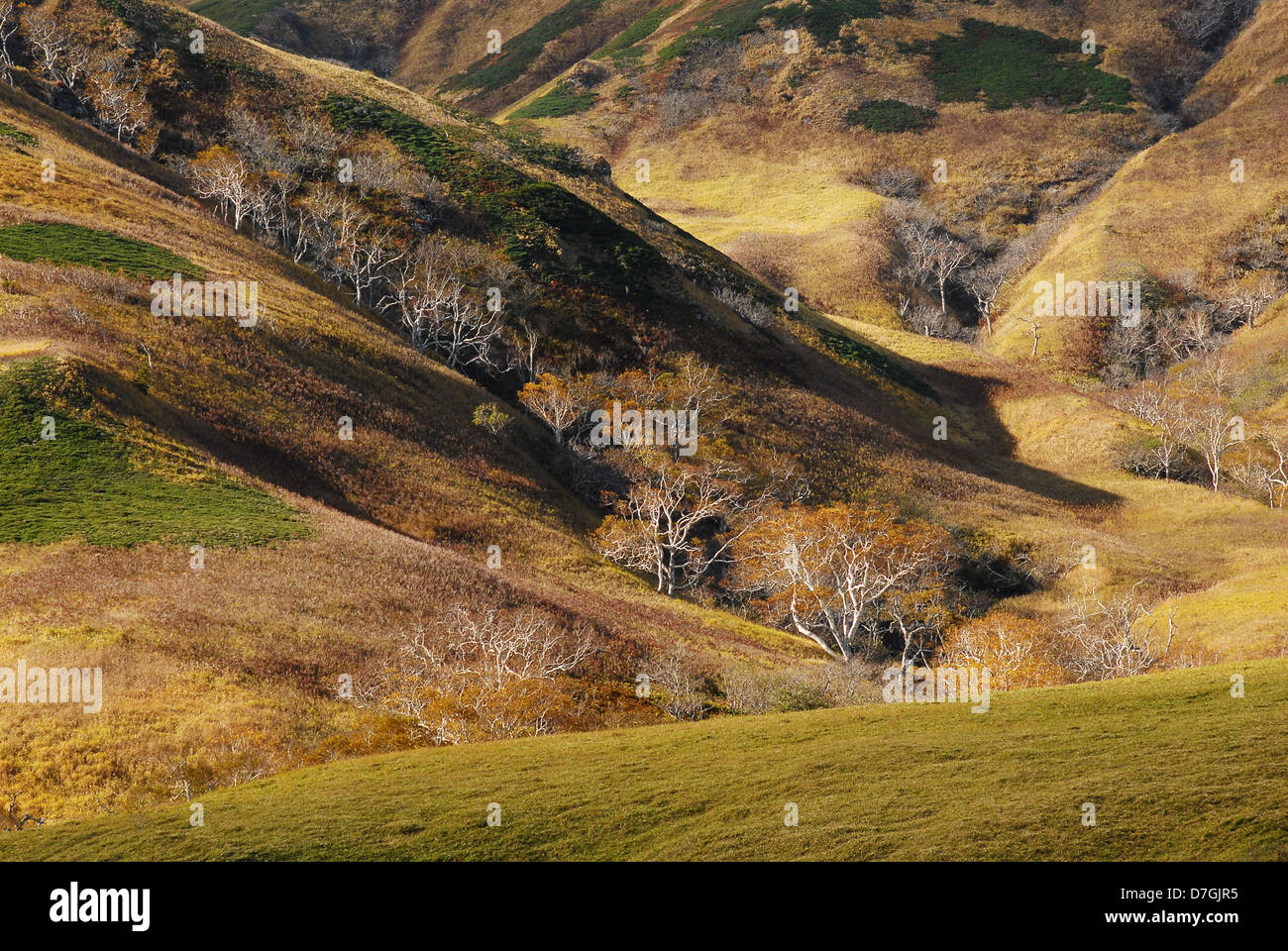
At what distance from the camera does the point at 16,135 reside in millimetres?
63906

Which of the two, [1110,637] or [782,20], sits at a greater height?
[782,20]

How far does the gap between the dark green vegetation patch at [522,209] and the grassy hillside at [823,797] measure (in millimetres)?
63828

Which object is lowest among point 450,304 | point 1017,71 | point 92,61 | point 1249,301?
point 450,304

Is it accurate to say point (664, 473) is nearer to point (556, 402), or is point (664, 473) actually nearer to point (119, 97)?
point (556, 402)

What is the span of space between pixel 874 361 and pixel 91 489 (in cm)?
7544

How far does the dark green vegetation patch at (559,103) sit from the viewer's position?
179125 millimetres

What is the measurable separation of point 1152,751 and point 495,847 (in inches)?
453

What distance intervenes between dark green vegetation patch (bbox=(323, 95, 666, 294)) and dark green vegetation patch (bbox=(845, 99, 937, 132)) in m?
91.2

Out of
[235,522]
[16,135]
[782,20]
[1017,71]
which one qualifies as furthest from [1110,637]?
[782,20]

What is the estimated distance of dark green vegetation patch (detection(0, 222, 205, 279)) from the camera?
49.3 metres

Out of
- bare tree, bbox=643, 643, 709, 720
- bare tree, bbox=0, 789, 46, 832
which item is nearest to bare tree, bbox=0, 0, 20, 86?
bare tree, bbox=643, 643, 709, 720

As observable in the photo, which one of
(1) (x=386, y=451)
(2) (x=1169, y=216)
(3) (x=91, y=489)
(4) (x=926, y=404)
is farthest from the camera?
(2) (x=1169, y=216)

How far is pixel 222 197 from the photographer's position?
71.6 m

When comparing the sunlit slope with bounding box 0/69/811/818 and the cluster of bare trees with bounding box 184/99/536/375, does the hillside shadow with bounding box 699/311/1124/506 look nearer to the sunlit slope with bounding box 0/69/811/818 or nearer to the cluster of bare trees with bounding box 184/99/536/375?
the cluster of bare trees with bounding box 184/99/536/375
